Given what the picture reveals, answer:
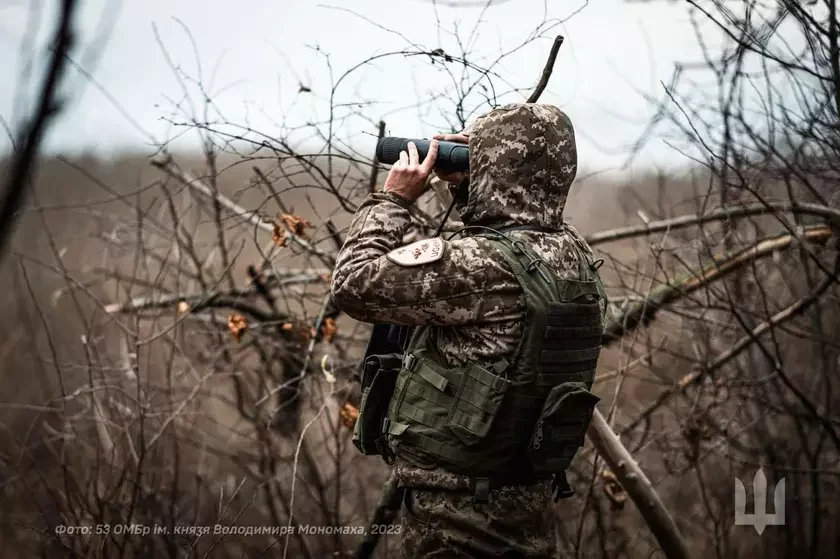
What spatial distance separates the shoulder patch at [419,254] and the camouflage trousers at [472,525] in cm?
72

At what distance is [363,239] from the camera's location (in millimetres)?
2314

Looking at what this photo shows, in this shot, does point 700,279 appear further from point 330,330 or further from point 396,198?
point 396,198

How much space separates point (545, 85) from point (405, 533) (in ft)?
5.64

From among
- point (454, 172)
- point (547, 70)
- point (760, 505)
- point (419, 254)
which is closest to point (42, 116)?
point (419, 254)

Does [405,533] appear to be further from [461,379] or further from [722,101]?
[722,101]

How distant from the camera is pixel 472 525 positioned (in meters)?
2.30

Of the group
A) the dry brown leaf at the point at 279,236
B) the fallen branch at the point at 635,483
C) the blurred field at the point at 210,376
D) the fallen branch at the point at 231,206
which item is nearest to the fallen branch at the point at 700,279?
the blurred field at the point at 210,376

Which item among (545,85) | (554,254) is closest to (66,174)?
(545,85)

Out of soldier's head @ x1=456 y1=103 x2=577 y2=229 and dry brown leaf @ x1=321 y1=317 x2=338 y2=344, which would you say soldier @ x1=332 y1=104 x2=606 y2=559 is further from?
dry brown leaf @ x1=321 y1=317 x2=338 y2=344

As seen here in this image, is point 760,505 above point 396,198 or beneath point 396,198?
beneath

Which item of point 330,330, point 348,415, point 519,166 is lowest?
point 348,415

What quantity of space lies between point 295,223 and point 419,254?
4.56 feet

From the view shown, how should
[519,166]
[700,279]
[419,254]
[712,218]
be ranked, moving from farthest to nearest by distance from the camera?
[712,218], [700,279], [519,166], [419,254]

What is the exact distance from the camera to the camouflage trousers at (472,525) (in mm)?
2305
